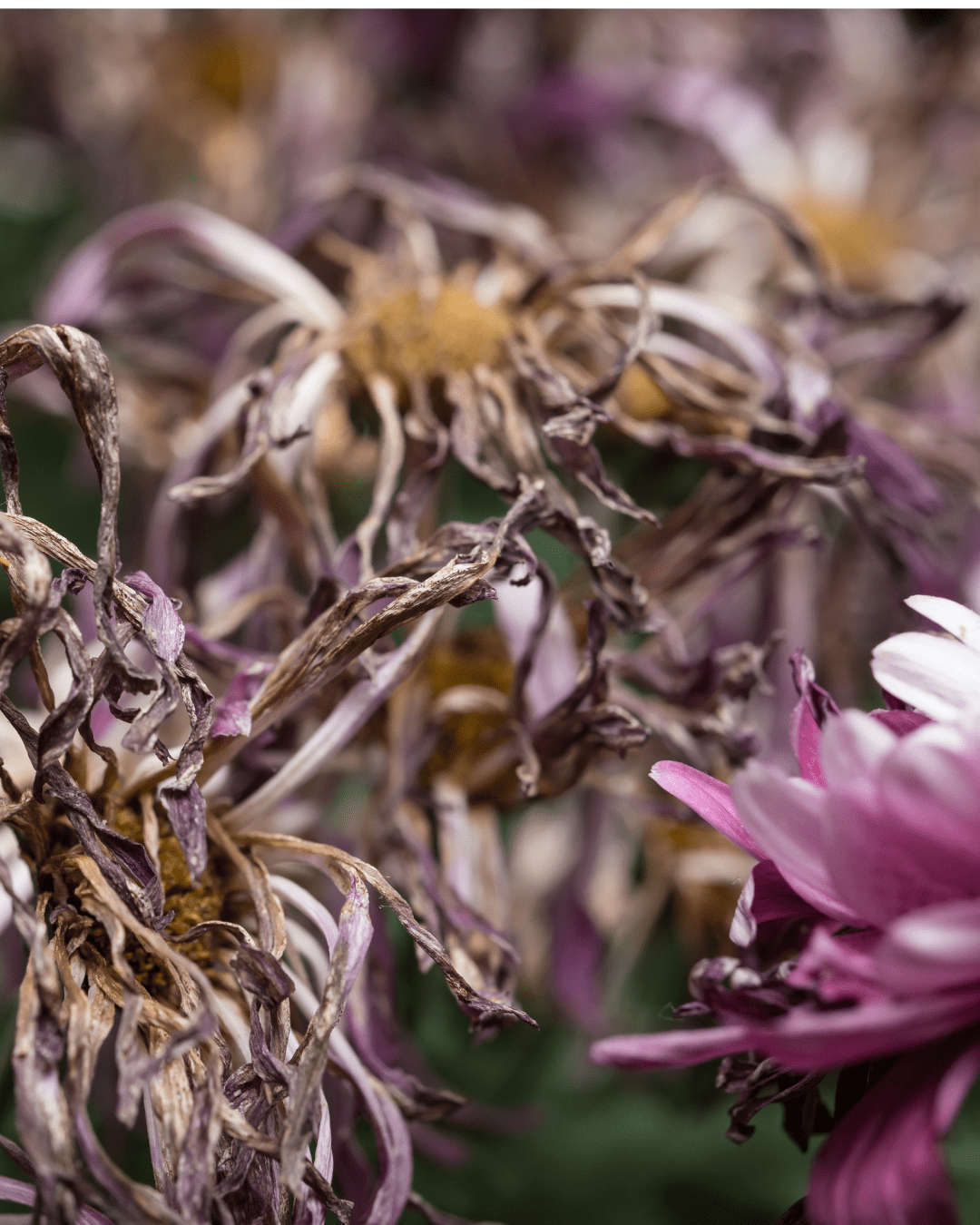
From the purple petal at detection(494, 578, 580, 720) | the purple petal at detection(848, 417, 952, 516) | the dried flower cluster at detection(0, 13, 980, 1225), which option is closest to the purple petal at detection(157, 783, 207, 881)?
the dried flower cluster at detection(0, 13, 980, 1225)

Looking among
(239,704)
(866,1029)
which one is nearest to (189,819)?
(239,704)

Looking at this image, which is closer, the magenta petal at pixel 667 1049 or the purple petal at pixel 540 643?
the magenta petal at pixel 667 1049

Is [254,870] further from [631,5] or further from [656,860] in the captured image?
[631,5]

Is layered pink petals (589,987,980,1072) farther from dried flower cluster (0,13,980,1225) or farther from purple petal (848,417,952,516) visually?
purple petal (848,417,952,516)

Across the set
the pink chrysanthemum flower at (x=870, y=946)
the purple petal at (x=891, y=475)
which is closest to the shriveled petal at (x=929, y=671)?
the pink chrysanthemum flower at (x=870, y=946)

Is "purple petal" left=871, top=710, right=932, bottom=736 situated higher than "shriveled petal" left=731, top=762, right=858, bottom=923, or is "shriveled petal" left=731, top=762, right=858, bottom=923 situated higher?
"shriveled petal" left=731, top=762, right=858, bottom=923

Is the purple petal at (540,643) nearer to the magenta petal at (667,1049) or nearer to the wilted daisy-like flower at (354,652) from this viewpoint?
the wilted daisy-like flower at (354,652)
